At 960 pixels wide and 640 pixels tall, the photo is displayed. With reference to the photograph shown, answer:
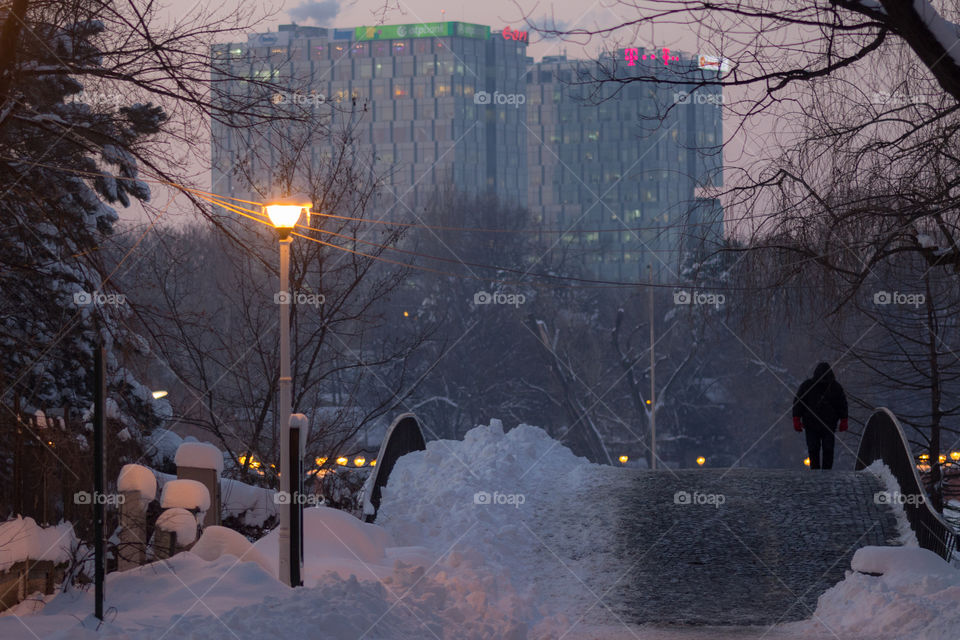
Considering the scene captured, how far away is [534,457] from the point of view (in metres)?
18.7

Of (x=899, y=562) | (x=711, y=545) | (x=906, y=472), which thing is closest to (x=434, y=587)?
(x=899, y=562)

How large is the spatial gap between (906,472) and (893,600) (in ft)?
15.5

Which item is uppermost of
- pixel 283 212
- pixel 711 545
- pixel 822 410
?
pixel 283 212

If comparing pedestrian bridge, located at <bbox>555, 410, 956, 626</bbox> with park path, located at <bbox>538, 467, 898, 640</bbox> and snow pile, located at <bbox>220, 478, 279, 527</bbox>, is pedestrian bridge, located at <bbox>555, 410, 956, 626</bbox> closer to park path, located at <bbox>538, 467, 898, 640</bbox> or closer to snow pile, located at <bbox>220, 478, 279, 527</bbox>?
park path, located at <bbox>538, 467, 898, 640</bbox>

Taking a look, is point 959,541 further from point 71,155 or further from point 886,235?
point 71,155

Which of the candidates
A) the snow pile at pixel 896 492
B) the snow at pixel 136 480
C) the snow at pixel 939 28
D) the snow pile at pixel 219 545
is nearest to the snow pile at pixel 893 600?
the snow pile at pixel 896 492

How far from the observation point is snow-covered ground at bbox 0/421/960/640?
7.89 m

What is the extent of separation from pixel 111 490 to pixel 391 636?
4941 mm

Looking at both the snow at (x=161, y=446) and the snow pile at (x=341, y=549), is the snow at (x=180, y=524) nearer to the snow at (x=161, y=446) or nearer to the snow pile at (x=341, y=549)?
the snow pile at (x=341, y=549)

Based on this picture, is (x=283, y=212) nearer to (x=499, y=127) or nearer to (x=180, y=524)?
(x=180, y=524)

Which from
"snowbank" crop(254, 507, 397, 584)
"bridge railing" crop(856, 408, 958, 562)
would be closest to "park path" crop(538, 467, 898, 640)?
"bridge railing" crop(856, 408, 958, 562)

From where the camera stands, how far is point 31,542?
329 inches

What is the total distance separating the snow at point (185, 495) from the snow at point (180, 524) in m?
0.14

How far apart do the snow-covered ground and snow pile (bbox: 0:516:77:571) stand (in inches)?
14.2
